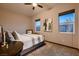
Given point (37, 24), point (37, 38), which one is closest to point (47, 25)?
point (37, 24)

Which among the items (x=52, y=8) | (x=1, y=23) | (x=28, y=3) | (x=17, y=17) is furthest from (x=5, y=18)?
(x=52, y=8)

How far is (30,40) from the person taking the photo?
1.72m

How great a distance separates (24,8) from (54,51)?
105 cm

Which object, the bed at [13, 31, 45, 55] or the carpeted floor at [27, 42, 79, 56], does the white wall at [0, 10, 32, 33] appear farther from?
the carpeted floor at [27, 42, 79, 56]

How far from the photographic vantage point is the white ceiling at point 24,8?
147cm

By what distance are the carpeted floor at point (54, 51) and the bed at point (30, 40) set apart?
11 cm

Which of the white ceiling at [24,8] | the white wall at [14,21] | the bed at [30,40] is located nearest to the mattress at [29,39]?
the bed at [30,40]

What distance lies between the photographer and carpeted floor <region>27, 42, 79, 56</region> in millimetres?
1545

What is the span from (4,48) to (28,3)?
0.89m

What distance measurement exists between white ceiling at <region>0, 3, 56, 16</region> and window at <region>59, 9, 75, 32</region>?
0.32 metres

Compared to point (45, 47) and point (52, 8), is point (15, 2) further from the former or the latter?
point (45, 47)

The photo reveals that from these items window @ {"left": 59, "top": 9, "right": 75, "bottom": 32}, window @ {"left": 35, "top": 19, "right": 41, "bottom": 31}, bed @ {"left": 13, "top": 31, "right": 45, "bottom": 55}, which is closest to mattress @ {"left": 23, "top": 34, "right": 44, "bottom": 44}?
bed @ {"left": 13, "top": 31, "right": 45, "bottom": 55}

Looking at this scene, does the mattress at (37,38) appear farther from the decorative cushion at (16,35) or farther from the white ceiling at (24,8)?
the white ceiling at (24,8)

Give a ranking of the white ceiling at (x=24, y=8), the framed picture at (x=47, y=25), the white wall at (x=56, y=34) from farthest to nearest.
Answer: the framed picture at (x=47, y=25) → the white wall at (x=56, y=34) → the white ceiling at (x=24, y=8)
